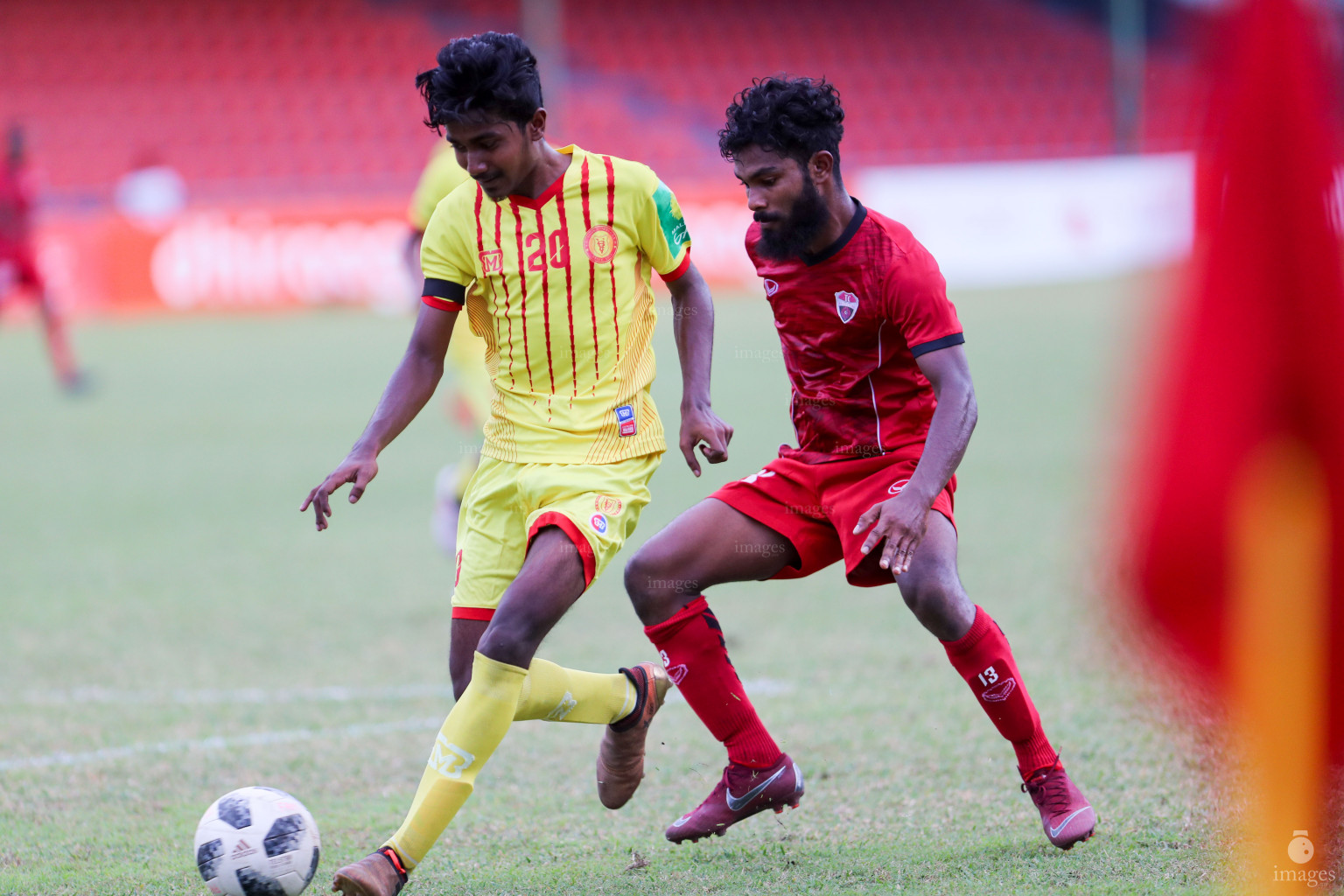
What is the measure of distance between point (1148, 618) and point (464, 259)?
2.20 m

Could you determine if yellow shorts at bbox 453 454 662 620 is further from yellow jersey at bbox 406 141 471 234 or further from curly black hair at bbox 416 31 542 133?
yellow jersey at bbox 406 141 471 234

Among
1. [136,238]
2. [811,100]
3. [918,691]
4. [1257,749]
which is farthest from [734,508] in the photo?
[136,238]

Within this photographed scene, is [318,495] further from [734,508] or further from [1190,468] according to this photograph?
[1190,468]

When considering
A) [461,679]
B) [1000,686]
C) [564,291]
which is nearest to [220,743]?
[461,679]

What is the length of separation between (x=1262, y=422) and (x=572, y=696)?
2207 mm

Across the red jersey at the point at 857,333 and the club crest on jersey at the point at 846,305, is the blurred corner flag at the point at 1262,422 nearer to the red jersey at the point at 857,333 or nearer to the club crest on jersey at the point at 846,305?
the red jersey at the point at 857,333

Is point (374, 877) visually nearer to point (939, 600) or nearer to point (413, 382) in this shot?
point (413, 382)

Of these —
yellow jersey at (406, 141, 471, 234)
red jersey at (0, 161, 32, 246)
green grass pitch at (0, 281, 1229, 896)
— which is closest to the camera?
green grass pitch at (0, 281, 1229, 896)

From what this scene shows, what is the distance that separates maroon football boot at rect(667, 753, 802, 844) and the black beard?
47.5 inches

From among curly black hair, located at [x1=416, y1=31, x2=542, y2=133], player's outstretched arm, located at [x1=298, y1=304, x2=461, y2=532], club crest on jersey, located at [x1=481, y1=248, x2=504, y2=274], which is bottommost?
player's outstretched arm, located at [x1=298, y1=304, x2=461, y2=532]

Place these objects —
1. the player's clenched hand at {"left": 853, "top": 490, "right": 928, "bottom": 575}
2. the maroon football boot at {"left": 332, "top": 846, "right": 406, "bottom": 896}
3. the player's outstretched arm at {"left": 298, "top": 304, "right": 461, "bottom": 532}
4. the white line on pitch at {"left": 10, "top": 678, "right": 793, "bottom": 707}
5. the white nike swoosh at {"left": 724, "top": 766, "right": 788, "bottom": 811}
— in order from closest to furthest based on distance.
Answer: the maroon football boot at {"left": 332, "top": 846, "right": 406, "bottom": 896}
the player's clenched hand at {"left": 853, "top": 490, "right": 928, "bottom": 575}
the player's outstretched arm at {"left": 298, "top": 304, "right": 461, "bottom": 532}
the white nike swoosh at {"left": 724, "top": 766, "right": 788, "bottom": 811}
the white line on pitch at {"left": 10, "top": 678, "right": 793, "bottom": 707}

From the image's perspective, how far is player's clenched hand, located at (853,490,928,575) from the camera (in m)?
3.00

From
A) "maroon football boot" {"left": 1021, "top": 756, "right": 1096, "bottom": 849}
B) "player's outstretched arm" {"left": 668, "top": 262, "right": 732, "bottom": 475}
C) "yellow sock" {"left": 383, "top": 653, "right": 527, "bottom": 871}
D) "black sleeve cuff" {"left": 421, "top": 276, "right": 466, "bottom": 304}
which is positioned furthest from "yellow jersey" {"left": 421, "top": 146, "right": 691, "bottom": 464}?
"maroon football boot" {"left": 1021, "top": 756, "right": 1096, "bottom": 849}

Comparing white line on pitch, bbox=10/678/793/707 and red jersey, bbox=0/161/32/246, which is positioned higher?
red jersey, bbox=0/161/32/246
